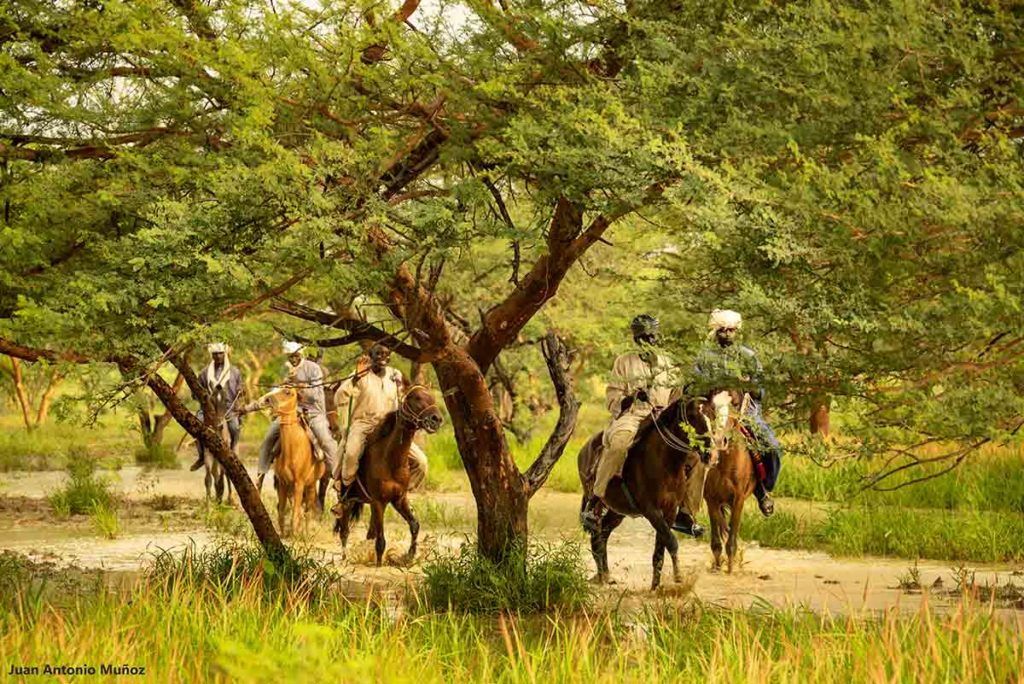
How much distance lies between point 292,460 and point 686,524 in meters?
5.07

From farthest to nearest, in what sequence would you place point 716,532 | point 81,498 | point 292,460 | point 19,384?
point 19,384 < point 81,498 < point 292,460 < point 716,532

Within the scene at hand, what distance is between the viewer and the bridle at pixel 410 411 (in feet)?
42.6

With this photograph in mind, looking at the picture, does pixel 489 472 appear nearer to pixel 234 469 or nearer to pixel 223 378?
pixel 234 469

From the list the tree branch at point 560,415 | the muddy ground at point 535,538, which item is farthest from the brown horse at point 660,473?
the tree branch at point 560,415

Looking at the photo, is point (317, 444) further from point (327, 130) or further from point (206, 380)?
point (327, 130)

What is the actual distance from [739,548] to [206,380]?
296 inches

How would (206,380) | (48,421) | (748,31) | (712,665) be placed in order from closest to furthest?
(712,665) → (748,31) → (206,380) → (48,421)

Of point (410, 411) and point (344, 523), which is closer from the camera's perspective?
point (410, 411)

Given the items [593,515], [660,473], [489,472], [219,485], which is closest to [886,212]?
[489,472]

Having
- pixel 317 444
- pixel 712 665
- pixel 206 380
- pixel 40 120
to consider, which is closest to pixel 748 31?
pixel 712 665

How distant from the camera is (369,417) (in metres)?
14.1

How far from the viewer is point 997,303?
6.05 m

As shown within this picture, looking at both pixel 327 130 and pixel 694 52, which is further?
pixel 327 130

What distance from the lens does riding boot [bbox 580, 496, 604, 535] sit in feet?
41.9
